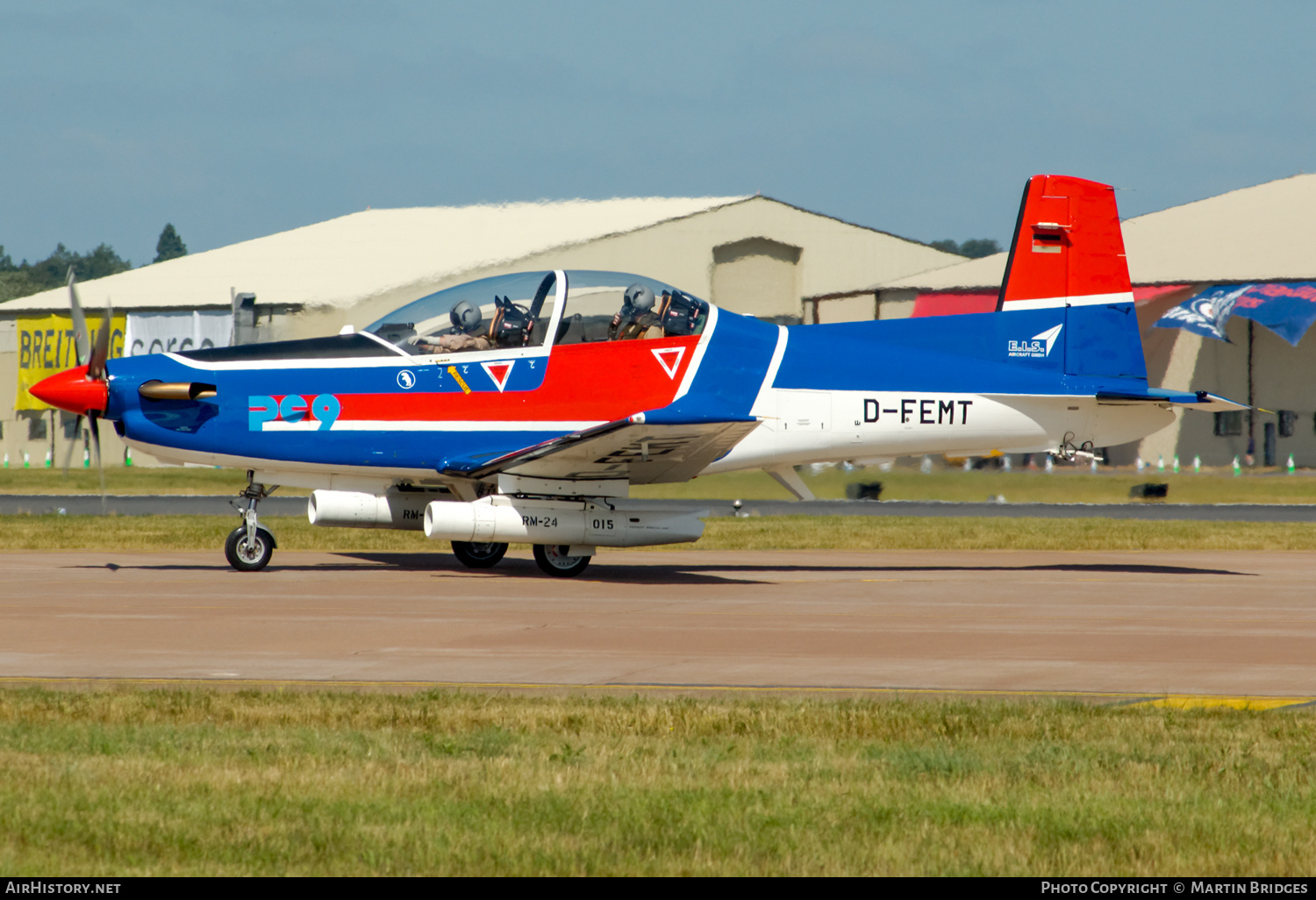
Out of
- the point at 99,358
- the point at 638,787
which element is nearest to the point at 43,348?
the point at 99,358

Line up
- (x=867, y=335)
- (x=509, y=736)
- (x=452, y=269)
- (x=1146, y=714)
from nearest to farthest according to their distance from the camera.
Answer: (x=509, y=736) → (x=1146, y=714) → (x=867, y=335) → (x=452, y=269)

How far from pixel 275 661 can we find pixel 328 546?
10.4 metres

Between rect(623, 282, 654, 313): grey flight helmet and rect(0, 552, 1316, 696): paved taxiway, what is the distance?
10.1 feet

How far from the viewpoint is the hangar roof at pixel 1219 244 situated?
43.0 metres

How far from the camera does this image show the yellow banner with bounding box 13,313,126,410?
1960 inches

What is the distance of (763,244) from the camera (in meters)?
48.0

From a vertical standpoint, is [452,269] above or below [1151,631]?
above

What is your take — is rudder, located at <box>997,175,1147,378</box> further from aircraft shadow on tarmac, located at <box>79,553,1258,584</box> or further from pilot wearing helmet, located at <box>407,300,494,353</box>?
pilot wearing helmet, located at <box>407,300,494,353</box>

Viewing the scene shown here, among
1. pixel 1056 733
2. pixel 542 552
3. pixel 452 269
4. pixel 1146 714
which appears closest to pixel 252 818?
pixel 1056 733

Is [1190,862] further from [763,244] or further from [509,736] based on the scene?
[763,244]

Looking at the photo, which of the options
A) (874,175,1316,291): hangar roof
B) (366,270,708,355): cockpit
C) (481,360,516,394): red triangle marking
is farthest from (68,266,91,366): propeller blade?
(874,175,1316,291): hangar roof

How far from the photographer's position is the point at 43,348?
50.5 m

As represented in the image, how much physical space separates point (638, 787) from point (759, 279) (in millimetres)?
43148

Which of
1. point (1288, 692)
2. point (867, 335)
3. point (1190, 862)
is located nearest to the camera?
point (1190, 862)
